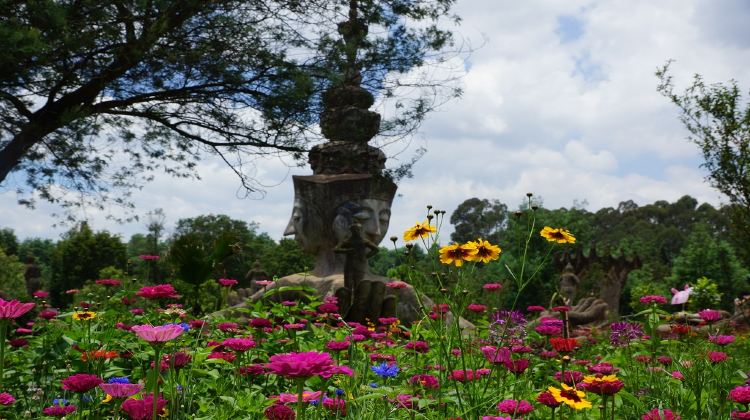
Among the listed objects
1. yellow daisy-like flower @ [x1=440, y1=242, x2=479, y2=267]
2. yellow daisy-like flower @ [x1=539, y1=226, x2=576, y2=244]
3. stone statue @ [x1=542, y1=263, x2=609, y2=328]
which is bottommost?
stone statue @ [x1=542, y1=263, x2=609, y2=328]

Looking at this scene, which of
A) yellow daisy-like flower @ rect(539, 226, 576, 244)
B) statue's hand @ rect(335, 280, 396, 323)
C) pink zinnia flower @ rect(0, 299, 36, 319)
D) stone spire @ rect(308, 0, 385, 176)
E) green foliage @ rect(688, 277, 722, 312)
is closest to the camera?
pink zinnia flower @ rect(0, 299, 36, 319)

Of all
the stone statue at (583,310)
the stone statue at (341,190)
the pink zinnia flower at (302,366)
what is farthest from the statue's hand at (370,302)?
the pink zinnia flower at (302,366)

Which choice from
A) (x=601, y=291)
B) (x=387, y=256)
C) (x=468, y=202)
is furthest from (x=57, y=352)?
(x=468, y=202)

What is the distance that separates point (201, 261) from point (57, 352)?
568cm

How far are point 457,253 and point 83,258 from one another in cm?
3070

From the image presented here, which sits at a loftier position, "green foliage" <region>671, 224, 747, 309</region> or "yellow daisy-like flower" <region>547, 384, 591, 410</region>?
"green foliage" <region>671, 224, 747, 309</region>

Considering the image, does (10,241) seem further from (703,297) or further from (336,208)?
(703,297)

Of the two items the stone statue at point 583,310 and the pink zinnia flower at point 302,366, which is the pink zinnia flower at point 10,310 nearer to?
the pink zinnia flower at point 302,366

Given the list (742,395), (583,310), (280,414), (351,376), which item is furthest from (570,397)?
(583,310)

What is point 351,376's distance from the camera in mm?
2498

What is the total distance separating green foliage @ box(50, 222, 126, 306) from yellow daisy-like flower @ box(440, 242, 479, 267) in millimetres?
29473

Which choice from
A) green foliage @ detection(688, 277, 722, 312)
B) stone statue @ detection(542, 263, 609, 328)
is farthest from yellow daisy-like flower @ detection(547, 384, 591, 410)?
green foliage @ detection(688, 277, 722, 312)

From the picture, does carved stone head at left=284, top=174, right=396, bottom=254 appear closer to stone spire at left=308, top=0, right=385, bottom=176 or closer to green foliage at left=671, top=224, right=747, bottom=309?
stone spire at left=308, top=0, right=385, bottom=176

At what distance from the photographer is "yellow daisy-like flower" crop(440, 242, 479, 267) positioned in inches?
102
